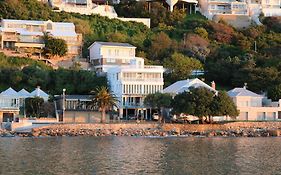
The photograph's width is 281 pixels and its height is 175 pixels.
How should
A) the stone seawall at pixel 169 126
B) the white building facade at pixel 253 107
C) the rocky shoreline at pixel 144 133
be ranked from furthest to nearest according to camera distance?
1. the white building facade at pixel 253 107
2. the stone seawall at pixel 169 126
3. the rocky shoreline at pixel 144 133

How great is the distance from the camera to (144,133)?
5891 cm

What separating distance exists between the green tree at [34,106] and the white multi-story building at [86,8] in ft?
110

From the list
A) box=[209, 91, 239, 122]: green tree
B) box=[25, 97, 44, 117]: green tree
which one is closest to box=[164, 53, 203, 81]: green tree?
box=[209, 91, 239, 122]: green tree

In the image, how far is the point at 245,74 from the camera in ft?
256

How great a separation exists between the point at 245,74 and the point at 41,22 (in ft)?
89.2

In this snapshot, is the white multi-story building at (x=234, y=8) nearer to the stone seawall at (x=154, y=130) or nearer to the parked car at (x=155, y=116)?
the parked car at (x=155, y=116)

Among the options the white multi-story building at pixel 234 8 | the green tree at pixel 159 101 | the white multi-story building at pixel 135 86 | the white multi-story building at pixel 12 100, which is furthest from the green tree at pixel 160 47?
the white multi-story building at pixel 12 100

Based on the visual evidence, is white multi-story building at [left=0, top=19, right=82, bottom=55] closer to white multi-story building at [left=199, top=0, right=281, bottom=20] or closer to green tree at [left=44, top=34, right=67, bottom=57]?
green tree at [left=44, top=34, right=67, bottom=57]

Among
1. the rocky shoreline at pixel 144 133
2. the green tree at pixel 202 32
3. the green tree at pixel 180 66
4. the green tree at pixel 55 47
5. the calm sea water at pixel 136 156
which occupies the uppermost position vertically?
the green tree at pixel 202 32

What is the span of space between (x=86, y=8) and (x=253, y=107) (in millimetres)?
35828

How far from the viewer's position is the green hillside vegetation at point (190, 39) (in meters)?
79.3

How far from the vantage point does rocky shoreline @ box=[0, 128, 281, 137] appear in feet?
184

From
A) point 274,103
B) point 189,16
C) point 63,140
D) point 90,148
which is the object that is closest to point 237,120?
point 274,103

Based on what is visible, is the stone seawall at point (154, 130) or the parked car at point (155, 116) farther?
the parked car at point (155, 116)
